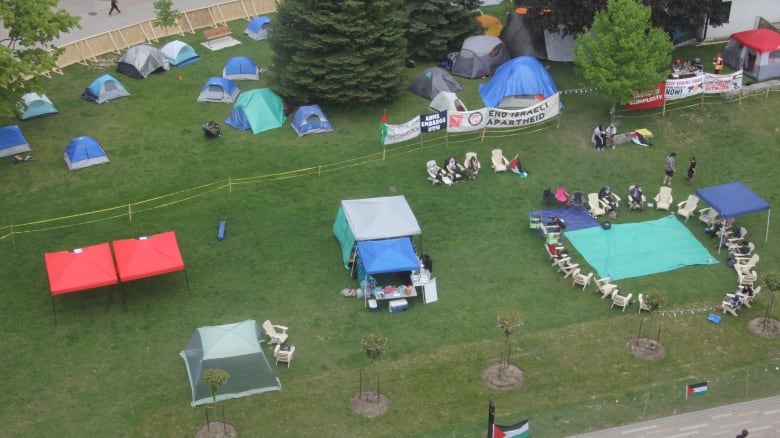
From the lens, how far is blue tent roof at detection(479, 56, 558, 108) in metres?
37.6

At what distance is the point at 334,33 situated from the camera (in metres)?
36.8

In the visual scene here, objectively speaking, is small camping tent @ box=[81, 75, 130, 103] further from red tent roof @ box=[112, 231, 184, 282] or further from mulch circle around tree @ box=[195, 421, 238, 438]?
mulch circle around tree @ box=[195, 421, 238, 438]

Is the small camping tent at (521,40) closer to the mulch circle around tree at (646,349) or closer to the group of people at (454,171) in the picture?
the group of people at (454,171)

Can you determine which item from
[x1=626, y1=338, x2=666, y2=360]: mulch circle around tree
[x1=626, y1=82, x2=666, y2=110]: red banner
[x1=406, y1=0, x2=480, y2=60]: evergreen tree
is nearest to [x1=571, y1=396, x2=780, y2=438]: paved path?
[x1=626, y1=338, x2=666, y2=360]: mulch circle around tree

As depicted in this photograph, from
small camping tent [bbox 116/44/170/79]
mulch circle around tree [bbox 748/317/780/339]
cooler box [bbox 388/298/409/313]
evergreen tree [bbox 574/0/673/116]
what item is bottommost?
mulch circle around tree [bbox 748/317/780/339]

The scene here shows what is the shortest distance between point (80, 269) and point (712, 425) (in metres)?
17.9

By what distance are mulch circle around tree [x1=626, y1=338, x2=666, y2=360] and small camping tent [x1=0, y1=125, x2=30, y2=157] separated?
23.7 meters

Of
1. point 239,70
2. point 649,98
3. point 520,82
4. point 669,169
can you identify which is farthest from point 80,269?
point 649,98

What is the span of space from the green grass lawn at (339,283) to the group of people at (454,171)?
515 millimetres

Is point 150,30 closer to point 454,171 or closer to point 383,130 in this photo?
point 383,130

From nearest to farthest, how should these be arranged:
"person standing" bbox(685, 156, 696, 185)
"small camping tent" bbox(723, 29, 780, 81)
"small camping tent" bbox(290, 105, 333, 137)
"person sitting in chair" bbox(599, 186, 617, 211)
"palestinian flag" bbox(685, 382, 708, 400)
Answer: "palestinian flag" bbox(685, 382, 708, 400)
"person sitting in chair" bbox(599, 186, 617, 211)
"person standing" bbox(685, 156, 696, 185)
"small camping tent" bbox(290, 105, 333, 137)
"small camping tent" bbox(723, 29, 780, 81)

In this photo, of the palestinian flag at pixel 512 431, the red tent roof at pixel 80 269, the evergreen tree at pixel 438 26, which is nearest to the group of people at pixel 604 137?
the evergreen tree at pixel 438 26

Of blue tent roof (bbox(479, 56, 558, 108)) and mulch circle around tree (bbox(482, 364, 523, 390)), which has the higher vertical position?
blue tent roof (bbox(479, 56, 558, 108))

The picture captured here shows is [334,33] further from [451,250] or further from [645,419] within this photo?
[645,419]
